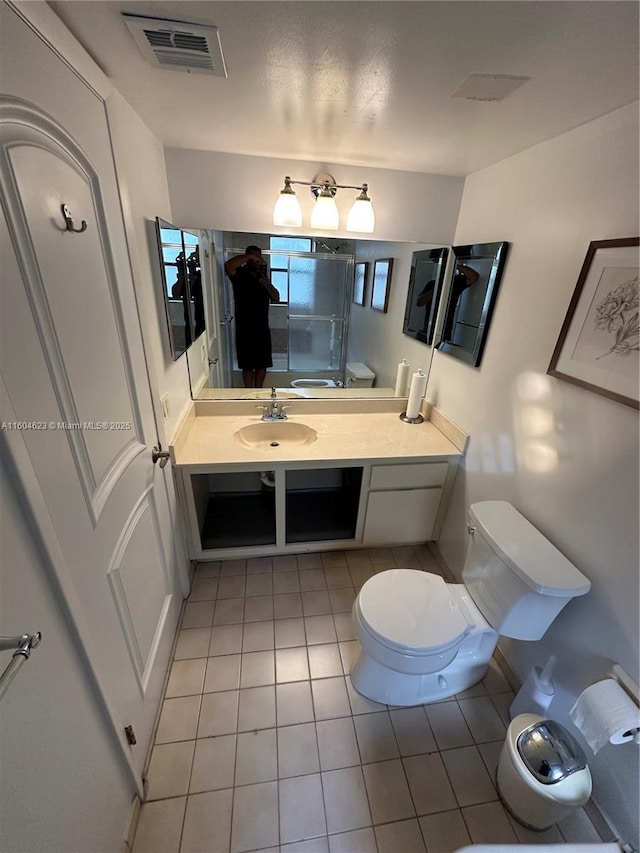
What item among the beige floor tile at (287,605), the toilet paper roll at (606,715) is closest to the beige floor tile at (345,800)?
the beige floor tile at (287,605)

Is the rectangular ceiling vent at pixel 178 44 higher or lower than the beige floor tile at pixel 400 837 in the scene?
higher

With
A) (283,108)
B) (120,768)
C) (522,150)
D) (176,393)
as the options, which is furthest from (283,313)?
(120,768)

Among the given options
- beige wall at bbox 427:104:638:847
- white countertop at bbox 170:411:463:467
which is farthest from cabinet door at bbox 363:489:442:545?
beige wall at bbox 427:104:638:847

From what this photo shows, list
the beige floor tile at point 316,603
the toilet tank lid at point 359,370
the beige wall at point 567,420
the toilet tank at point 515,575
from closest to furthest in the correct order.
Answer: the beige wall at point 567,420 < the toilet tank at point 515,575 < the beige floor tile at point 316,603 < the toilet tank lid at point 359,370

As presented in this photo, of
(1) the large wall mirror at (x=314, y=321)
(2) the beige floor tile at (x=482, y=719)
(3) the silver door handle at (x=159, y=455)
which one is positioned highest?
(1) the large wall mirror at (x=314, y=321)

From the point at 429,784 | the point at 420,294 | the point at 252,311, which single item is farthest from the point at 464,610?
the point at 252,311

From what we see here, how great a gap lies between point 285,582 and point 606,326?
1787 mm

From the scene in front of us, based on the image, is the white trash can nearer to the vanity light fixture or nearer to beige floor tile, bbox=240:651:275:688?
beige floor tile, bbox=240:651:275:688

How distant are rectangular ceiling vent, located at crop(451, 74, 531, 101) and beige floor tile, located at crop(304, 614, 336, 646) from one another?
6.80 feet

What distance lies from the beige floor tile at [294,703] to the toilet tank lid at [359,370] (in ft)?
5.21

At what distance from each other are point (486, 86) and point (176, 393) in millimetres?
1576

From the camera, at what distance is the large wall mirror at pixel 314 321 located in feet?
5.89

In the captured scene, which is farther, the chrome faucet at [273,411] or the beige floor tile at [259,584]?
the chrome faucet at [273,411]

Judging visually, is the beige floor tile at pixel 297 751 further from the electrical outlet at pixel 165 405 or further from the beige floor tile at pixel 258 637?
the electrical outlet at pixel 165 405
